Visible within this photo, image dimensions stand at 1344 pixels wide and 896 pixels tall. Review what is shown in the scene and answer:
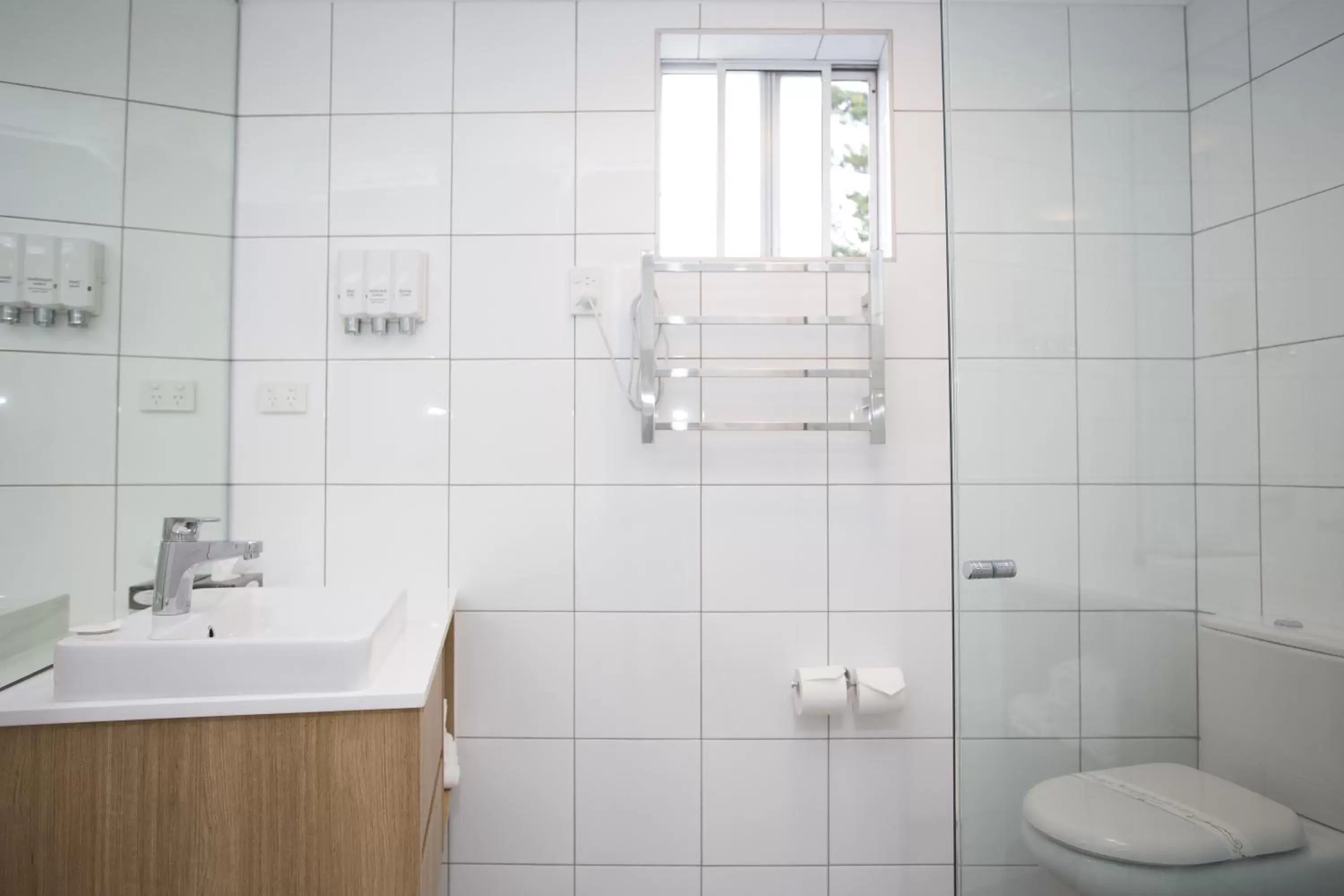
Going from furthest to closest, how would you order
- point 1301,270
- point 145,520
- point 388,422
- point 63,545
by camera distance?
point 388,422 → point 145,520 → point 63,545 → point 1301,270

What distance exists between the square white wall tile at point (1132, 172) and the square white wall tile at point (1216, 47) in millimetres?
37

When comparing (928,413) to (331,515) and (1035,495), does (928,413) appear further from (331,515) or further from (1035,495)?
(331,515)

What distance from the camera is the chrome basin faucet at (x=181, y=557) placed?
3.99ft

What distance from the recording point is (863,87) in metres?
1.92

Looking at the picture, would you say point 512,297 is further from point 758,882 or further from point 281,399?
point 758,882

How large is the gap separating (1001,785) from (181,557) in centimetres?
137

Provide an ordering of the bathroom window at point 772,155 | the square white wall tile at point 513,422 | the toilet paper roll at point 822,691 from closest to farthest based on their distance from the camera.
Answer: the toilet paper roll at point 822,691 → the square white wall tile at point 513,422 → the bathroom window at point 772,155

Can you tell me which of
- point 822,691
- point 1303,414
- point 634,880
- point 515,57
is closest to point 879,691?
point 822,691

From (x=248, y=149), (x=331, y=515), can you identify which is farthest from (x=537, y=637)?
(x=248, y=149)

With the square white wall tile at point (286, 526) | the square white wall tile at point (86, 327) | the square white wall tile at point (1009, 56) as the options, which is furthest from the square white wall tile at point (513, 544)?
the square white wall tile at point (1009, 56)

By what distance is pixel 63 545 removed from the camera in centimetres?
134

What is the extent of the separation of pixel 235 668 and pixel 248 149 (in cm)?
132

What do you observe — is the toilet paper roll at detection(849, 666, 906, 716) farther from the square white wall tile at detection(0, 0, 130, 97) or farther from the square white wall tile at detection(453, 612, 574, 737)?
the square white wall tile at detection(0, 0, 130, 97)

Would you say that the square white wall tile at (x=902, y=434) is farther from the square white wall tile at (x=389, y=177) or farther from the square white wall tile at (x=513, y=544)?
the square white wall tile at (x=389, y=177)
